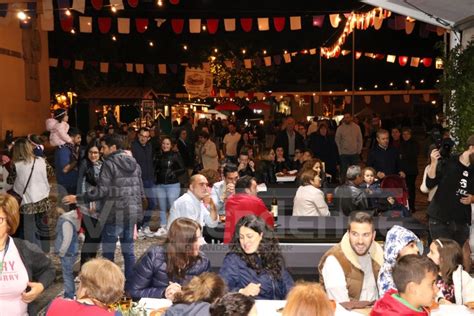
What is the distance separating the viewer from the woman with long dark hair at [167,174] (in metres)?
10.4

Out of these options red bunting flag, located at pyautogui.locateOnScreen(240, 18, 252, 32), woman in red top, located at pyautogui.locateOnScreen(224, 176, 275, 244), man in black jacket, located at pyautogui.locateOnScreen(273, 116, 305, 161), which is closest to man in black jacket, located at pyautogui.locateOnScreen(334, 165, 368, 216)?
woman in red top, located at pyautogui.locateOnScreen(224, 176, 275, 244)

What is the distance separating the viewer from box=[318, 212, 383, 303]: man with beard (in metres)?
4.60

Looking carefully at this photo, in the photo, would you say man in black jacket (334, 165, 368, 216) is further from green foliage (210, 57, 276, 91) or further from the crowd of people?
green foliage (210, 57, 276, 91)

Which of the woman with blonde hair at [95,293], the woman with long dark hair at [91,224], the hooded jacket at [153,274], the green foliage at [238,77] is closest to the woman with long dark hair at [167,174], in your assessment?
the woman with long dark hair at [91,224]

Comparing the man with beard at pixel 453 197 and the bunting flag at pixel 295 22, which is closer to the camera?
the man with beard at pixel 453 197

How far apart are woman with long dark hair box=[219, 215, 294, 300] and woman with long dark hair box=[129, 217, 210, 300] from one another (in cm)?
25

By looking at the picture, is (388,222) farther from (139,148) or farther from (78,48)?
(78,48)

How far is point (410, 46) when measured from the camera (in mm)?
52812

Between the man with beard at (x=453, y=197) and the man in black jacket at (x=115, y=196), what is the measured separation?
334 cm

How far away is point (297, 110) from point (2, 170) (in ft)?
166

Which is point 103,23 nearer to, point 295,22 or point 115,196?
point 295,22

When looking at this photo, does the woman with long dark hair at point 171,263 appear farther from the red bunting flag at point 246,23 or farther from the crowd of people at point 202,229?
the red bunting flag at point 246,23

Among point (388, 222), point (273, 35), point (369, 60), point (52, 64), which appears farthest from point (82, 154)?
point (369, 60)

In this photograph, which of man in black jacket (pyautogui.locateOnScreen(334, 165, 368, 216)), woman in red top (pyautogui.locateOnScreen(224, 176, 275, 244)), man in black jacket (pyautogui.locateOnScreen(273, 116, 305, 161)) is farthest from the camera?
man in black jacket (pyautogui.locateOnScreen(273, 116, 305, 161))
